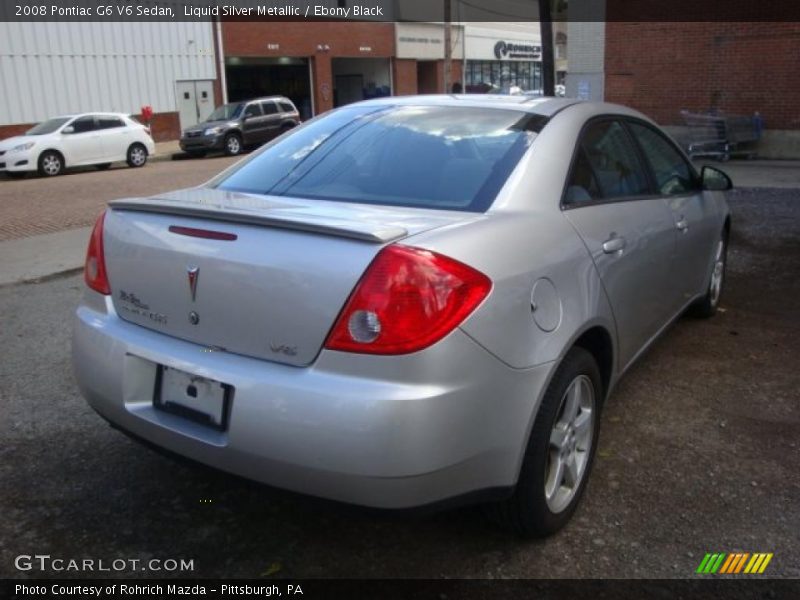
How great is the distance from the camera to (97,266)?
2949mm

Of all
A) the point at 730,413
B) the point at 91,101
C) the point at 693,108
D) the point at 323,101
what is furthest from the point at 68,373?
the point at 323,101

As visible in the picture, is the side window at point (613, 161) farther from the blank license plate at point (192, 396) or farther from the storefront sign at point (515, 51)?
the storefront sign at point (515, 51)

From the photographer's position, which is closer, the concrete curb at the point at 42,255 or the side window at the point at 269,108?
the concrete curb at the point at 42,255

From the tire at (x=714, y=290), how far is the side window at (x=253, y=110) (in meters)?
20.6

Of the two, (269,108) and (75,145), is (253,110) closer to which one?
(269,108)

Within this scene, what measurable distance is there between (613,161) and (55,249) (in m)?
7.21

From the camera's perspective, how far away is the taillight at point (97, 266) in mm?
2902

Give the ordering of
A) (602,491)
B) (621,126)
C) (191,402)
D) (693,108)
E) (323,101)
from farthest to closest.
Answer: (323,101), (693,108), (621,126), (602,491), (191,402)

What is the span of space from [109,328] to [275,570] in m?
1.06

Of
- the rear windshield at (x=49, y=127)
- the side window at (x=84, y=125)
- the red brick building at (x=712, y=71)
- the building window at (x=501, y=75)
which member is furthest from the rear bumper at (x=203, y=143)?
the building window at (x=501, y=75)

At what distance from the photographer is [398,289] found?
2264 mm

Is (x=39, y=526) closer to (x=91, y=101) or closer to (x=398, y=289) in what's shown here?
(x=398, y=289)

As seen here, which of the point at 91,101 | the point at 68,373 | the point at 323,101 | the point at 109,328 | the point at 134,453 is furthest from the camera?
the point at 323,101

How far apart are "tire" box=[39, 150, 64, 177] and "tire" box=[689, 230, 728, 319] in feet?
57.2
